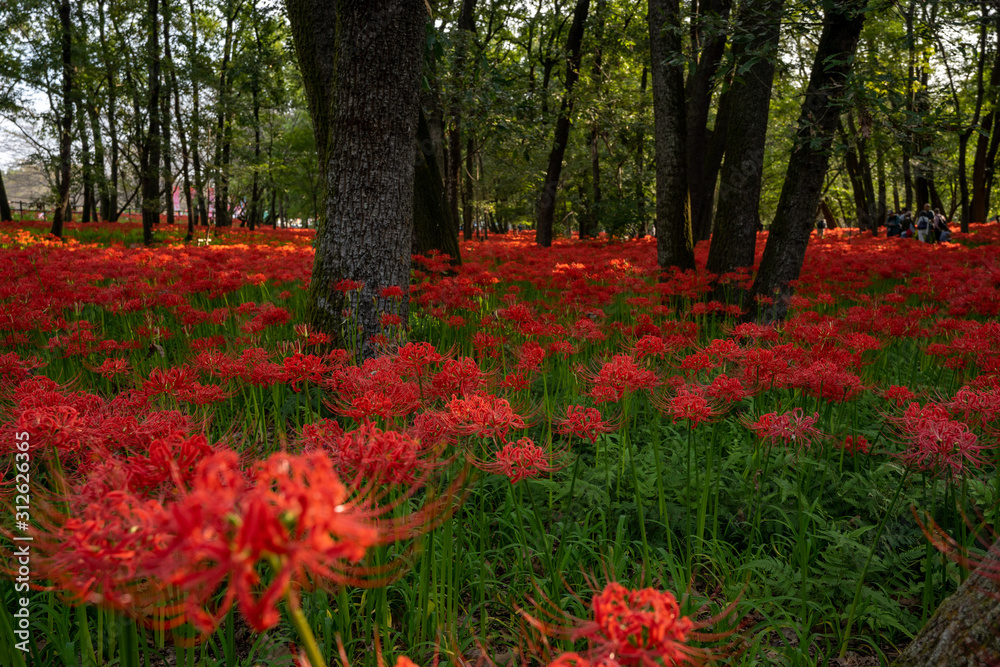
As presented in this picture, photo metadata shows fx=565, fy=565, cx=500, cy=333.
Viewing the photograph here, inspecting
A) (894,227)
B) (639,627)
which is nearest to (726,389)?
(639,627)

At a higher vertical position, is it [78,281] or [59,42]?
[59,42]

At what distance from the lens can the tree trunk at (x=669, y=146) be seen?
25.2 feet

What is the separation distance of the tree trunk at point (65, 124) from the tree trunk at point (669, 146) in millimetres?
15375

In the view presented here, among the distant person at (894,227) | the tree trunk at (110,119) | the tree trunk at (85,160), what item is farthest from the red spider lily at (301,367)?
the distant person at (894,227)

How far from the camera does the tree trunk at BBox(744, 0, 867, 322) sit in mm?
6047

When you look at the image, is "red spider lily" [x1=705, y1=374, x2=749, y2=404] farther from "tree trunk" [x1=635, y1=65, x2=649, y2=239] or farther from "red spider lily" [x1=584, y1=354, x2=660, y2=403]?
"tree trunk" [x1=635, y1=65, x2=649, y2=239]

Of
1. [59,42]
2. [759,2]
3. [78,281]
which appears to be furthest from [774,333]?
[59,42]

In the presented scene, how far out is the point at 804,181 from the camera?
21.1ft

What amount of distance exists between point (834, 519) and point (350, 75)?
4.47 metres

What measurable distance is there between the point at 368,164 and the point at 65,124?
15.7 metres

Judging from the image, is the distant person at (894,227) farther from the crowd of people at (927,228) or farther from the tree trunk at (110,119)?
the tree trunk at (110,119)

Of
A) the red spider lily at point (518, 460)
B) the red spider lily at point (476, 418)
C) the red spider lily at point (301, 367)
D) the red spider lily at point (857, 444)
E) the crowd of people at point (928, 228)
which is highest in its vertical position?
the crowd of people at point (928, 228)

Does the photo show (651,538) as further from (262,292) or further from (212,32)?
(212,32)

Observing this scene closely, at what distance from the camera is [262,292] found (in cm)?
777
